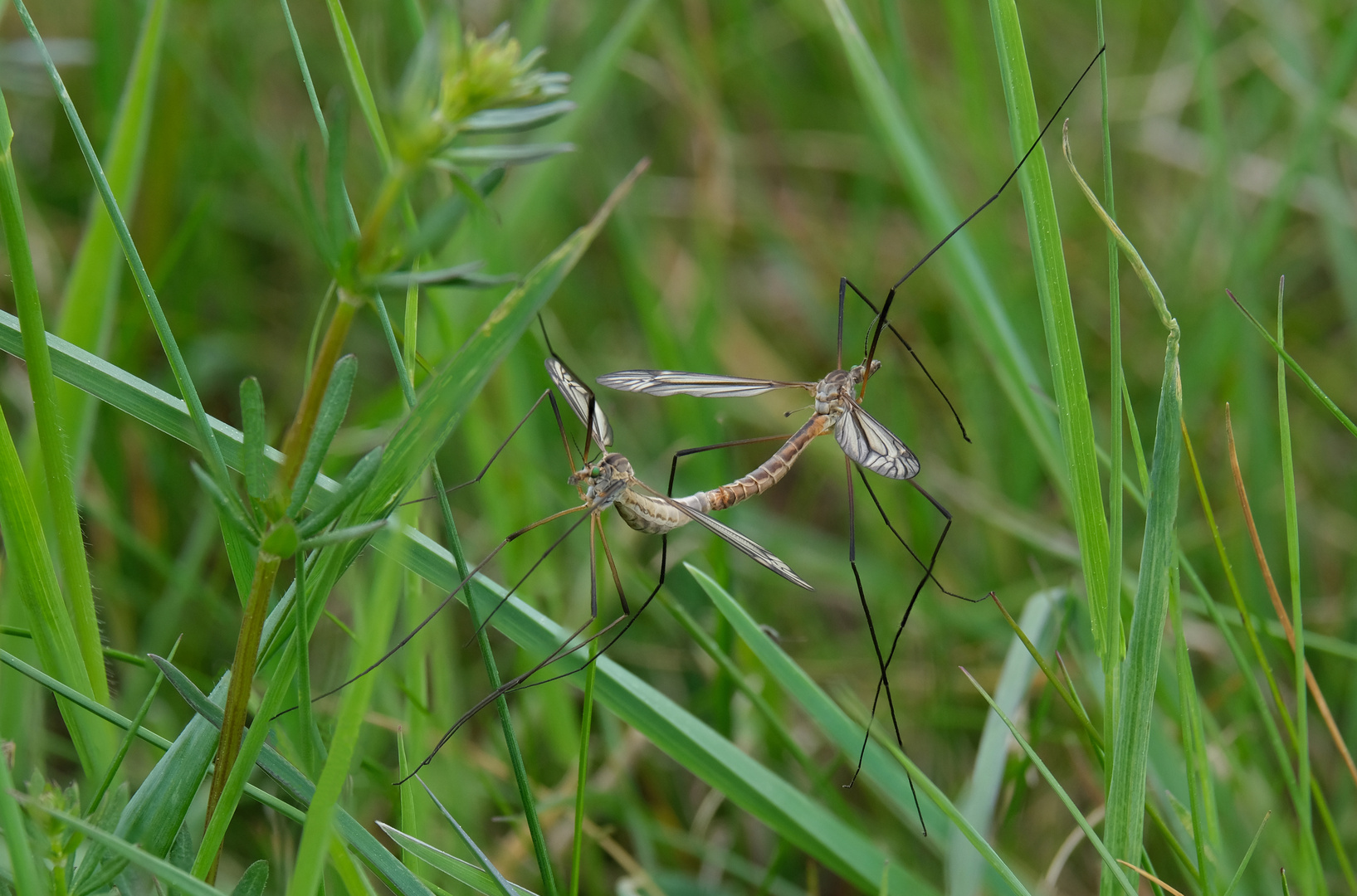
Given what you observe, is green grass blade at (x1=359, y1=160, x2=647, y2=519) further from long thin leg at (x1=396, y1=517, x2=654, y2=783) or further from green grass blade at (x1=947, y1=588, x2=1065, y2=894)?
green grass blade at (x1=947, y1=588, x2=1065, y2=894)

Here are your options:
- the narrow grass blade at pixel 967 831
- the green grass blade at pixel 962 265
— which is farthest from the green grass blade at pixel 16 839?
the green grass blade at pixel 962 265

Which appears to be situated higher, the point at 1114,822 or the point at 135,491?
the point at 1114,822

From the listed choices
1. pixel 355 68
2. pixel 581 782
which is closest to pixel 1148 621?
pixel 581 782

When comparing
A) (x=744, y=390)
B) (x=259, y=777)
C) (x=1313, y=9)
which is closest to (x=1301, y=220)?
(x=1313, y=9)

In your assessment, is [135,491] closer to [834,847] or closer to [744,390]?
[744,390]

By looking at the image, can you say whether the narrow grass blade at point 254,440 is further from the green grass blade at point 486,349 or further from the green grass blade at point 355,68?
the green grass blade at point 355,68

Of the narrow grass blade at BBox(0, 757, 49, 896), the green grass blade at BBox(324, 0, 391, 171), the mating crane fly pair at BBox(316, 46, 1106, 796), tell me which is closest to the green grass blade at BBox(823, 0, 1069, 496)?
the mating crane fly pair at BBox(316, 46, 1106, 796)
